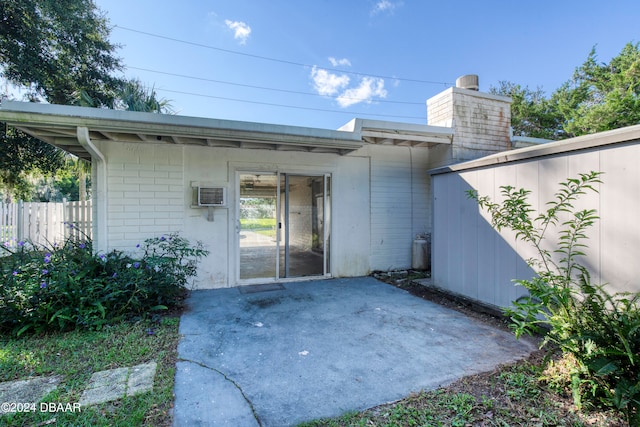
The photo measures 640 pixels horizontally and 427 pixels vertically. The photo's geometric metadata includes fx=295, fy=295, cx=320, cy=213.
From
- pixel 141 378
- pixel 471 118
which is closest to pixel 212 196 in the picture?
pixel 141 378

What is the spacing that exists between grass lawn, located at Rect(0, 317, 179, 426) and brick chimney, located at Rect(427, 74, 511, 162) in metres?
6.00

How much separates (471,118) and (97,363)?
720 cm

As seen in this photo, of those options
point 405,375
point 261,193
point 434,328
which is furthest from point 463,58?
point 405,375

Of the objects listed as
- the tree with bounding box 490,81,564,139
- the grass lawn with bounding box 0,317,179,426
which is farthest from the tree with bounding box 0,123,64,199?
the tree with bounding box 490,81,564,139

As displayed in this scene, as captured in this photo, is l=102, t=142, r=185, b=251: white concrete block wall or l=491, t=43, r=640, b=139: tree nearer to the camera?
l=102, t=142, r=185, b=251: white concrete block wall

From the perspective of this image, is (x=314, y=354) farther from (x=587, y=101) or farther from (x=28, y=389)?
(x=587, y=101)

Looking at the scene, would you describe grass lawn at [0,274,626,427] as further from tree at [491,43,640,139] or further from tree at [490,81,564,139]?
tree at [490,81,564,139]

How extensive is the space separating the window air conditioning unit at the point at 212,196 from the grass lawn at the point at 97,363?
6.59ft

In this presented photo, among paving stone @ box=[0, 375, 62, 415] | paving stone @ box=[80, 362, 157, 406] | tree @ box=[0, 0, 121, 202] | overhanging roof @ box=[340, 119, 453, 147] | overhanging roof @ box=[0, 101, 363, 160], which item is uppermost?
tree @ box=[0, 0, 121, 202]

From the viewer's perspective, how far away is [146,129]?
4.04 metres

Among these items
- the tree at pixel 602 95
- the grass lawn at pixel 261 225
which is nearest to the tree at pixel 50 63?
the grass lawn at pixel 261 225

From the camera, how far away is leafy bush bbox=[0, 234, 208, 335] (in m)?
3.21

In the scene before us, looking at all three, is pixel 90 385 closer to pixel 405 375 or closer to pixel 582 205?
pixel 405 375

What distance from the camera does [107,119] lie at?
12.6 ft
